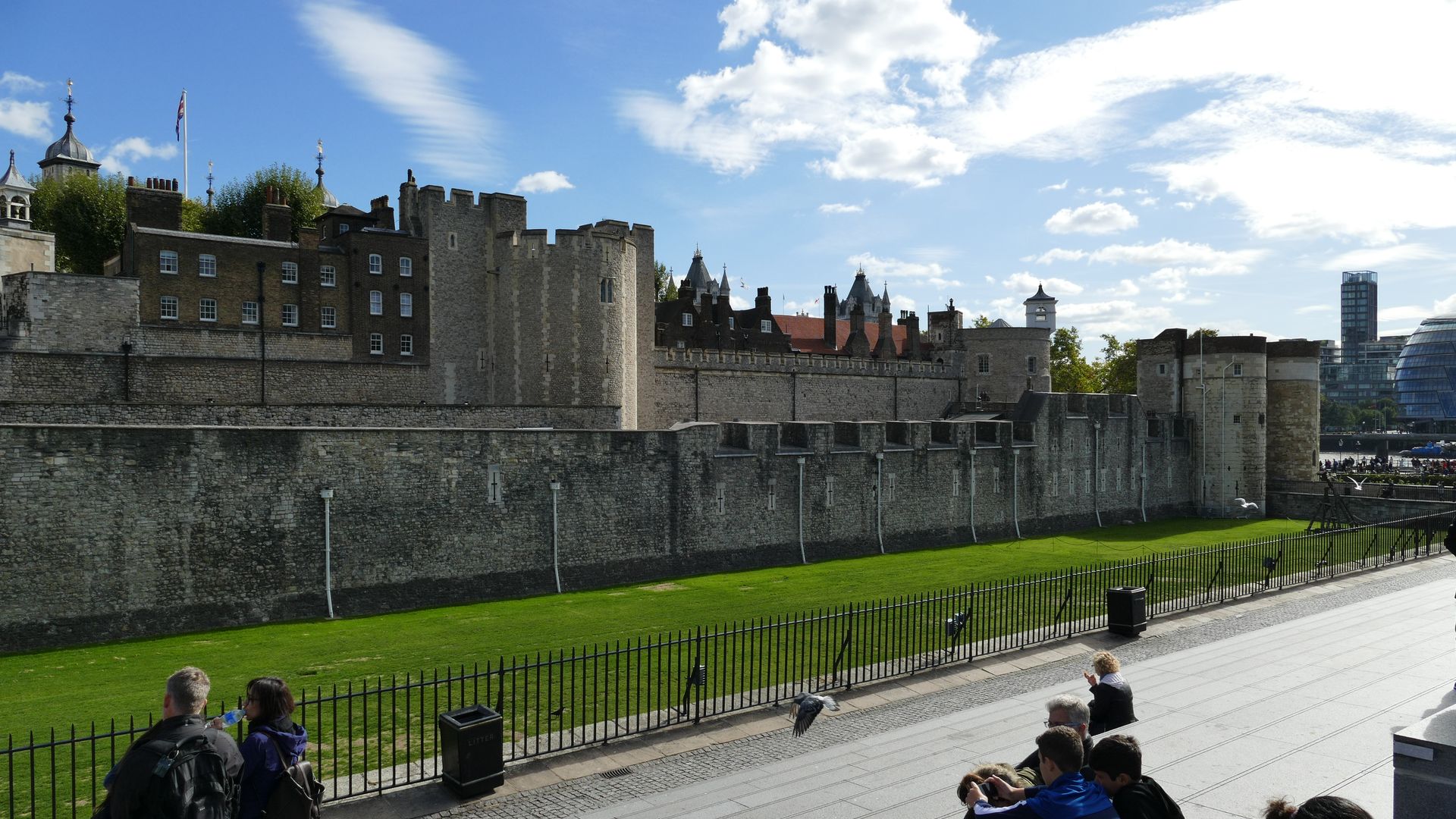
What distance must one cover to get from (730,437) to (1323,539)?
1909 cm

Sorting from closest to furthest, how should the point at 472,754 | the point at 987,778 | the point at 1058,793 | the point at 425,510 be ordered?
the point at 1058,793 → the point at 987,778 → the point at 472,754 → the point at 425,510

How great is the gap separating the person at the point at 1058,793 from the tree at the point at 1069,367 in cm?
6663

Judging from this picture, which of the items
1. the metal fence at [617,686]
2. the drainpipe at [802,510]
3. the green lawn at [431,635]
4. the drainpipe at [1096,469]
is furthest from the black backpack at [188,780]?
the drainpipe at [1096,469]

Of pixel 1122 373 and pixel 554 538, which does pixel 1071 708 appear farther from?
pixel 1122 373

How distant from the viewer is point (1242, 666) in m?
14.1

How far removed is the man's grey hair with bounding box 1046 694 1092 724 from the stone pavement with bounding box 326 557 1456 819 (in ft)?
8.48

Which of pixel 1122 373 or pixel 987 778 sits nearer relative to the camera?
pixel 987 778

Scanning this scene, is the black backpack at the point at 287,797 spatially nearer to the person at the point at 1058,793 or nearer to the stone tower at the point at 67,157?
the person at the point at 1058,793

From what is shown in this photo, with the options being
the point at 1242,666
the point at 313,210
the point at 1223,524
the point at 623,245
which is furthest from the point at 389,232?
the point at 1223,524

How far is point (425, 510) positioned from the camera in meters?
Result: 22.4

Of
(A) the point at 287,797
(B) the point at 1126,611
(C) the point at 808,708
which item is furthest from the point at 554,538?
(A) the point at 287,797

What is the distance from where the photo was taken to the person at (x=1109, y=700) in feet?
31.0

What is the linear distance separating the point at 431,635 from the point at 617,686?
10.8 meters

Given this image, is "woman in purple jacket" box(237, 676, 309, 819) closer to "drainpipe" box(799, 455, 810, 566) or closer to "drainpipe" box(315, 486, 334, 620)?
"drainpipe" box(315, 486, 334, 620)
